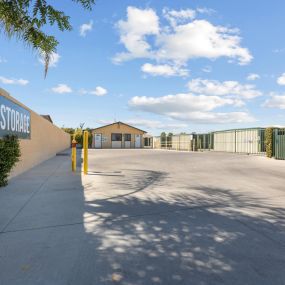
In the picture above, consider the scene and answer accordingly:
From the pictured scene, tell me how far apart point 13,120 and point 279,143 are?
16526 mm

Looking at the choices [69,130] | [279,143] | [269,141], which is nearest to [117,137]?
[69,130]

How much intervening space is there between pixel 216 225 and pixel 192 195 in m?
2.53

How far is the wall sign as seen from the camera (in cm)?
908

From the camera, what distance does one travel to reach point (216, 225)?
4.79 meters

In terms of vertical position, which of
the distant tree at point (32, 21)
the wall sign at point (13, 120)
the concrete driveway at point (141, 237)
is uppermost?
the distant tree at point (32, 21)

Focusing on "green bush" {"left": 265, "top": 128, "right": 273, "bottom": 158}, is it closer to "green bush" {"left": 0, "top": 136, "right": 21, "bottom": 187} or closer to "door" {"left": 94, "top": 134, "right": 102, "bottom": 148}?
"green bush" {"left": 0, "top": 136, "right": 21, "bottom": 187}

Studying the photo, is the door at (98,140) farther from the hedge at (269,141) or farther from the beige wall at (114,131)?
the hedge at (269,141)

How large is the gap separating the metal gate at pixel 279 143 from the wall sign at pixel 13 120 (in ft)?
50.8

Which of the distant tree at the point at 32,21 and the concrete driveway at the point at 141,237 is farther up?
the distant tree at the point at 32,21

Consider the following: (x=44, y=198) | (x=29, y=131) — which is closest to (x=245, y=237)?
(x=44, y=198)

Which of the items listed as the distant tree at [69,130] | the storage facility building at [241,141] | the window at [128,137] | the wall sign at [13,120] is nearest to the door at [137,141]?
the window at [128,137]

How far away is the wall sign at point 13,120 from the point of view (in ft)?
29.8

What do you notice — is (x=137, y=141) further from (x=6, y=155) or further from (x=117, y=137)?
(x=6, y=155)

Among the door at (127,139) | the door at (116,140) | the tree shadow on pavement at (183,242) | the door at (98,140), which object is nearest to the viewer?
the tree shadow on pavement at (183,242)
